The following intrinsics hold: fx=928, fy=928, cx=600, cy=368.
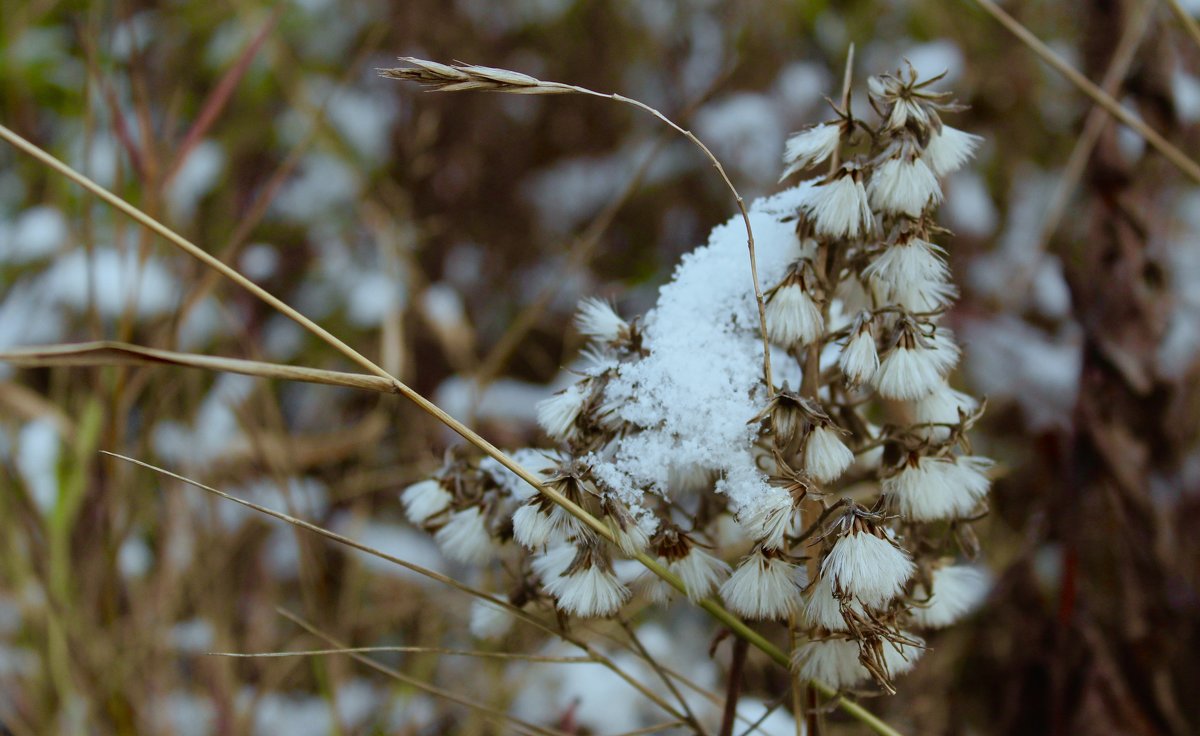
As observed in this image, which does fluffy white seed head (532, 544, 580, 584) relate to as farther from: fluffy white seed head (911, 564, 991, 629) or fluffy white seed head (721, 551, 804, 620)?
fluffy white seed head (911, 564, 991, 629)

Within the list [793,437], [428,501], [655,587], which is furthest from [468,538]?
[793,437]

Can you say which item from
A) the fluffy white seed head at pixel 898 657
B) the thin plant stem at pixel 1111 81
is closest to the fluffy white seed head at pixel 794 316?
the fluffy white seed head at pixel 898 657

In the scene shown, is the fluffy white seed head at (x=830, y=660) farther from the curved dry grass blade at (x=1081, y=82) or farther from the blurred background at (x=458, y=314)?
the curved dry grass blade at (x=1081, y=82)

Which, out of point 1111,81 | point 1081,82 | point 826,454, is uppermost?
point 1111,81

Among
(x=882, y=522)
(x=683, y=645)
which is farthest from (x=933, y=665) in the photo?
(x=882, y=522)

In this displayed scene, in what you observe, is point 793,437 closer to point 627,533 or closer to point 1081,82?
point 627,533

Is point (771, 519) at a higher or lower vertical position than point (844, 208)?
lower

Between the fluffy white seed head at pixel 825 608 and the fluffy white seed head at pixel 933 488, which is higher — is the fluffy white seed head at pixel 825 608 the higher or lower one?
the lower one
